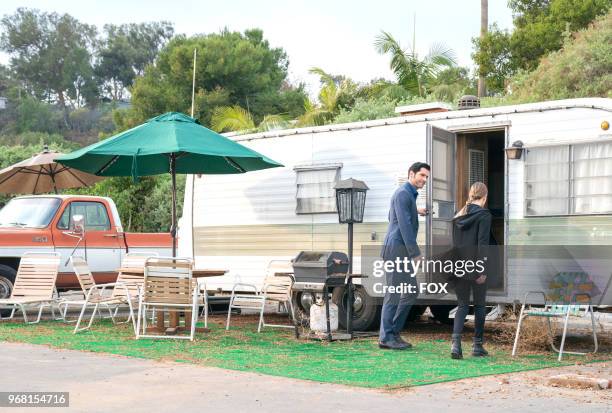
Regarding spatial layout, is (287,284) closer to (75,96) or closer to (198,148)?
(198,148)

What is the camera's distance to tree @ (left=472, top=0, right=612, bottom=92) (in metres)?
24.5

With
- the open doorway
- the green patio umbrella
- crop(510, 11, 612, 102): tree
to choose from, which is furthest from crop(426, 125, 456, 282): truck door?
crop(510, 11, 612, 102): tree

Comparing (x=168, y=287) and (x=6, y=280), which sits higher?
(x=168, y=287)

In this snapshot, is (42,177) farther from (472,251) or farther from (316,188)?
(472,251)

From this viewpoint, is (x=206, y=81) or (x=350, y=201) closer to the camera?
(x=350, y=201)

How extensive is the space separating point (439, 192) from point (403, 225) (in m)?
1.80

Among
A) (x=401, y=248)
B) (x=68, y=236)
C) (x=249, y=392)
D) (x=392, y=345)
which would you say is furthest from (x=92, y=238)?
(x=249, y=392)

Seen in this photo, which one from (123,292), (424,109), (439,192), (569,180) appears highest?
(424,109)

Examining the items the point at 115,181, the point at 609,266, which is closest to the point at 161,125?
the point at 609,266

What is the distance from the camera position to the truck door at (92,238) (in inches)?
522

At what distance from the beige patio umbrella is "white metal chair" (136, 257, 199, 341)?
19.2 ft

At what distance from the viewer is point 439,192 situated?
34.4 feet

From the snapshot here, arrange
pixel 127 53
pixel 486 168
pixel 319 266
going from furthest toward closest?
pixel 127 53 → pixel 486 168 → pixel 319 266

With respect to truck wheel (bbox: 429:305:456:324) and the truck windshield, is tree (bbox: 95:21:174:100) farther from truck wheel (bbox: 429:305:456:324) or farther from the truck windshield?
truck wheel (bbox: 429:305:456:324)
